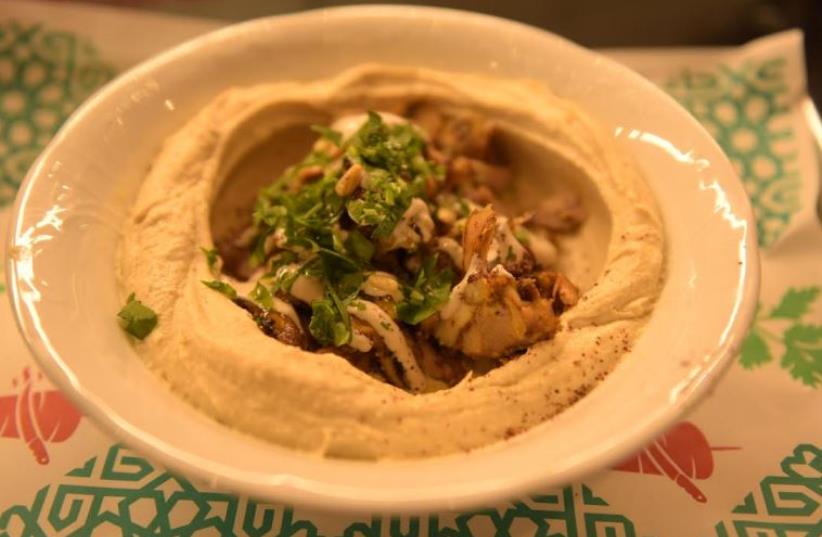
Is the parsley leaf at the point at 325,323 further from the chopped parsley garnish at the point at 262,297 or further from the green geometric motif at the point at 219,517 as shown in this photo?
the green geometric motif at the point at 219,517

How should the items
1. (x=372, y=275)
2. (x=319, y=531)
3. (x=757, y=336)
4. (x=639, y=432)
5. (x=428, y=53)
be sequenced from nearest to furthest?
1. (x=639, y=432)
2. (x=319, y=531)
3. (x=372, y=275)
4. (x=757, y=336)
5. (x=428, y=53)

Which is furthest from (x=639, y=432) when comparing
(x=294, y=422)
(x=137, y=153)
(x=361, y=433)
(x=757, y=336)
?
(x=137, y=153)

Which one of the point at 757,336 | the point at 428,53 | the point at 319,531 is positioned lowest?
the point at 319,531

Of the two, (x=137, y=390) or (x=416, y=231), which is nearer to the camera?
(x=137, y=390)

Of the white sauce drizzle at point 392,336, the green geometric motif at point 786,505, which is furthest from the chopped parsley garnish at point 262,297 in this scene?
the green geometric motif at point 786,505

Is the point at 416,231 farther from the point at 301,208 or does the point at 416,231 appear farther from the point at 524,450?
the point at 524,450

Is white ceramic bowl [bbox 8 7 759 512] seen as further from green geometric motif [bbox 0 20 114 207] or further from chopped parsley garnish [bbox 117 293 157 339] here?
green geometric motif [bbox 0 20 114 207]
